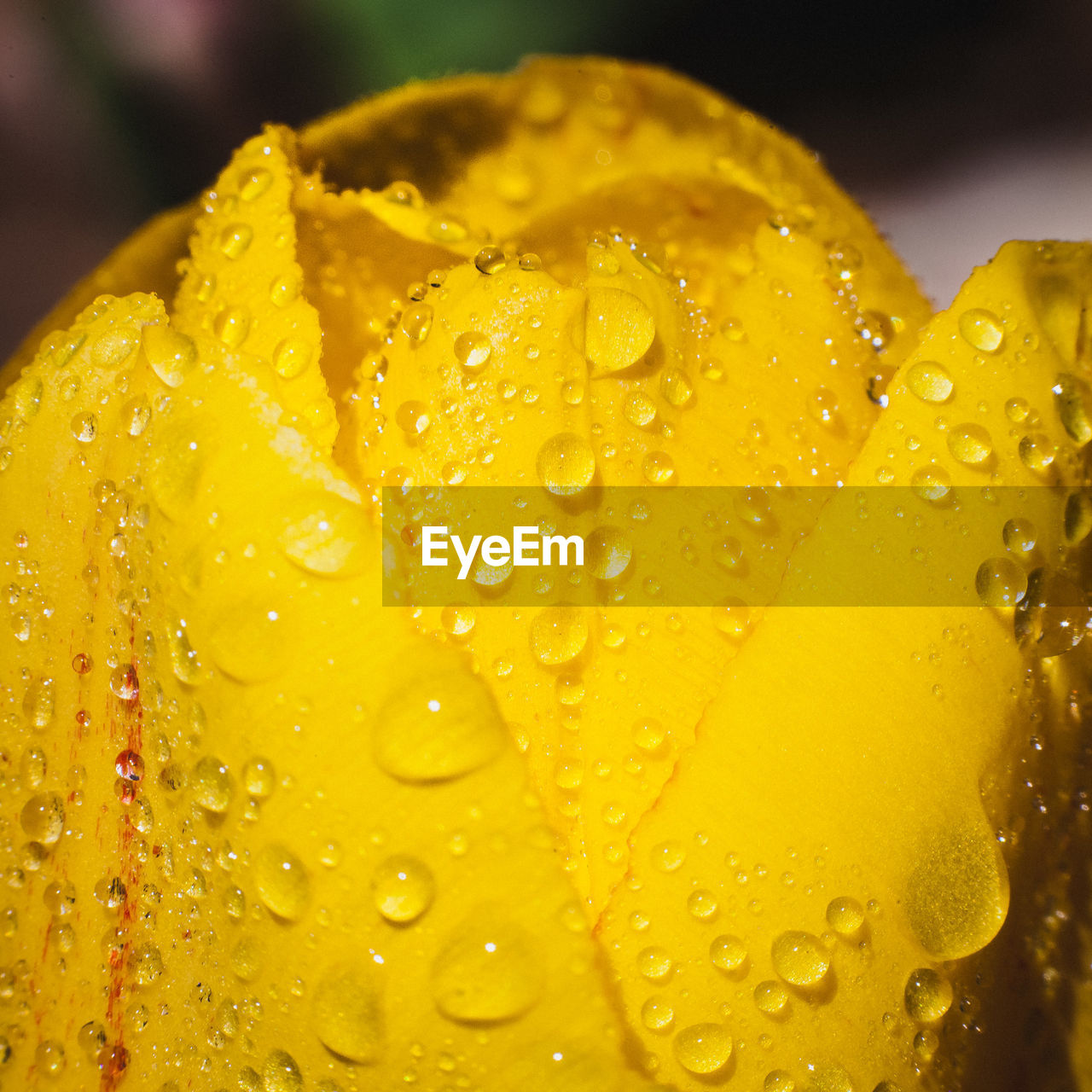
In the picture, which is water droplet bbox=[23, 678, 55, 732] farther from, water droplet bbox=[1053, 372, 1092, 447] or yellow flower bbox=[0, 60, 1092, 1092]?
water droplet bbox=[1053, 372, 1092, 447]

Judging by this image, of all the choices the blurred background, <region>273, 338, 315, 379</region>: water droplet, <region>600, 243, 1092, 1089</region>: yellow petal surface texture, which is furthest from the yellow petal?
the blurred background

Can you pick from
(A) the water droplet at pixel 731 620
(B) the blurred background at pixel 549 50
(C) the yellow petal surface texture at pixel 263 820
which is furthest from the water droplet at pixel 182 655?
(B) the blurred background at pixel 549 50

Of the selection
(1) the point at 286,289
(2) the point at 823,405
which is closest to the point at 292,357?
(1) the point at 286,289

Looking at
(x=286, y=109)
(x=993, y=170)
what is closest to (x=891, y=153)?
(x=993, y=170)

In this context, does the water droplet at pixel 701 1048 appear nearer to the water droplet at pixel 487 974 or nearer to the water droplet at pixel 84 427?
the water droplet at pixel 487 974

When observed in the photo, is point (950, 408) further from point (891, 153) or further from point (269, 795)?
point (891, 153)
